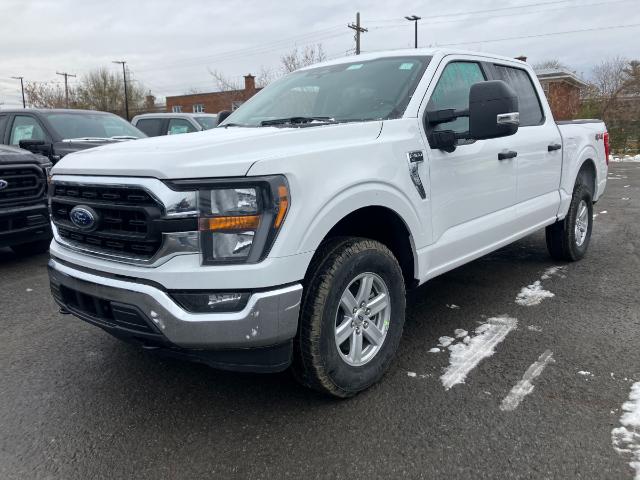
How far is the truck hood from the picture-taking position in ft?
7.61

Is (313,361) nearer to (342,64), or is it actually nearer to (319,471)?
(319,471)

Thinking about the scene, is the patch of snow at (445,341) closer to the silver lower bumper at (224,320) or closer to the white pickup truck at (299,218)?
the white pickup truck at (299,218)

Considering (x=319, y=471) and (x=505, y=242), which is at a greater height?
(x=505, y=242)

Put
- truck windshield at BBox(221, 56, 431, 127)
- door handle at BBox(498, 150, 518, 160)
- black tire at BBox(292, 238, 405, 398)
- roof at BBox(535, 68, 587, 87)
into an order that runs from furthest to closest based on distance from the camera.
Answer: roof at BBox(535, 68, 587, 87) → door handle at BBox(498, 150, 518, 160) → truck windshield at BBox(221, 56, 431, 127) → black tire at BBox(292, 238, 405, 398)

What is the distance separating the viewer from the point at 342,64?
13.1ft

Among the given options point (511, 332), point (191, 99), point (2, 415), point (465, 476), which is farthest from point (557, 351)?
point (191, 99)

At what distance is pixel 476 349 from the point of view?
346cm

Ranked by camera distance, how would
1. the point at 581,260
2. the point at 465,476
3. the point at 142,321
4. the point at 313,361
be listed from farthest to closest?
the point at 581,260 < the point at 313,361 < the point at 142,321 < the point at 465,476

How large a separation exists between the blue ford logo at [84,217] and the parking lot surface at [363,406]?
989 mm

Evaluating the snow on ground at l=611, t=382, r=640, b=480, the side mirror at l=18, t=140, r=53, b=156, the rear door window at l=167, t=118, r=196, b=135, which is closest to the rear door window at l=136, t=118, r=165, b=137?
the rear door window at l=167, t=118, r=196, b=135

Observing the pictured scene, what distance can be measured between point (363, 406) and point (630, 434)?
1.25 meters

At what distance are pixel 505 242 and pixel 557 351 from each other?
106 cm

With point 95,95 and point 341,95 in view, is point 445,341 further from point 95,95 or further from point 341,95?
point 95,95

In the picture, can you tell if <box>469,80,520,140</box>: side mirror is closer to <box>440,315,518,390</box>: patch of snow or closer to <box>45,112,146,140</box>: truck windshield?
<box>440,315,518,390</box>: patch of snow
